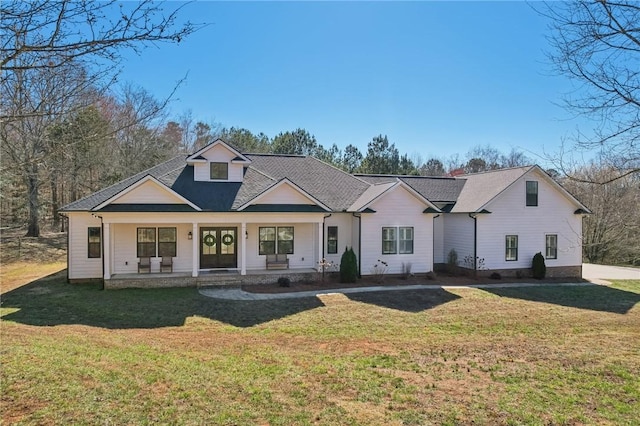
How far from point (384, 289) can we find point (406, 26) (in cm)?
1028

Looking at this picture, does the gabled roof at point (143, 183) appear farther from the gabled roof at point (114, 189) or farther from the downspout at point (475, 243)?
the downspout at point (475, 243)

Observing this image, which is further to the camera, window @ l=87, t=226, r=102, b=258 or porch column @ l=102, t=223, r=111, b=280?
window @ l=87, t=226, r=102, b=258

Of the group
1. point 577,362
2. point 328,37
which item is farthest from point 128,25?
point 328,37

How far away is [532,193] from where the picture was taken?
22438mm

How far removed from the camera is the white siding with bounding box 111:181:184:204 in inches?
679

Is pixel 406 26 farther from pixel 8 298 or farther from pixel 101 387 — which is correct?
pixel 8 298

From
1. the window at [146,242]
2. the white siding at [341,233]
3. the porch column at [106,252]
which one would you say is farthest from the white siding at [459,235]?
the porch column at [106,252]

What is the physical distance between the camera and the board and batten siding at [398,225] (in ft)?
66.4

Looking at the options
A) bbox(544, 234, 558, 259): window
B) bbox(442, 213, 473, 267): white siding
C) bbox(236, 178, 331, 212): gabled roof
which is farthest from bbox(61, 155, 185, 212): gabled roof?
bbox(544, 234, 558, 259): window

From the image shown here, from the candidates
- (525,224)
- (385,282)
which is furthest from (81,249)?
(525,224)

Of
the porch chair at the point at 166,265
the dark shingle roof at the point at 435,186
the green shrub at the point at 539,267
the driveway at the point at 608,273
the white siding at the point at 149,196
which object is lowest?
the driveway at the point at 608,273

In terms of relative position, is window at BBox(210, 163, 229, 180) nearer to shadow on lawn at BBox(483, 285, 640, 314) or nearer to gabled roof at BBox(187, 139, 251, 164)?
gabled roof at BBox(187, 139, 251, 164)

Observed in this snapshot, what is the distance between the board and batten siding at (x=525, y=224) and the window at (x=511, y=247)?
178 millimetres

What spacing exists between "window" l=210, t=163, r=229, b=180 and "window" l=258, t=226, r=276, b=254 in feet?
10.5
